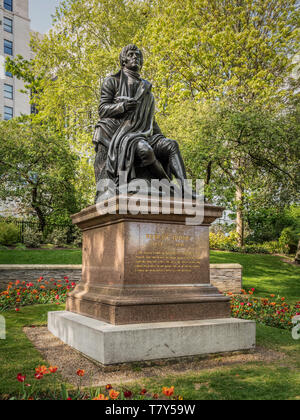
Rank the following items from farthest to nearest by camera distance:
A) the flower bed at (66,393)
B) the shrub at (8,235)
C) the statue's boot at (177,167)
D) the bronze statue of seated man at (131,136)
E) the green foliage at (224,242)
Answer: the green foliage at (224,242) → the shrub at (8,235) → the statue's boot at (177,167) → the bronze statue of seated man at (131,136) → the flower bed at (66,393)

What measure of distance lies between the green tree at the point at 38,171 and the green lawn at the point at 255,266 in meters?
6.27

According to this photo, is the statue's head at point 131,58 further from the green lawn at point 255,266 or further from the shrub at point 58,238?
the shrub at point 58,238

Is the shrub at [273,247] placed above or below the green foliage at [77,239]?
below

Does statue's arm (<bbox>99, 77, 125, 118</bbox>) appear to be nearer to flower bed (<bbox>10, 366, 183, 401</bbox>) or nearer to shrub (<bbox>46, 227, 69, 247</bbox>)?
flower bed (<bbox>10, 366, 183, 401</bbox>)

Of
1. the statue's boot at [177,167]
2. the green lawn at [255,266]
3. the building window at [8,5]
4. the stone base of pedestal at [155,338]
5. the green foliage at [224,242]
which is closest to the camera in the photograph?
the stone base of pedestal at [155,338]

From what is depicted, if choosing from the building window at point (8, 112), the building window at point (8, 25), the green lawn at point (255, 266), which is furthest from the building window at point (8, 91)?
the green lawn at point (255, 266)

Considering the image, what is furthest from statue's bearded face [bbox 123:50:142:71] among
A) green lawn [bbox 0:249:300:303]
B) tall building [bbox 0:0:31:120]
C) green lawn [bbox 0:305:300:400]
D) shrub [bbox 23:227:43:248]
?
tall building [bbox 0:0:31:120]

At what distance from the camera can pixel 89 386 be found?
13.1 ft

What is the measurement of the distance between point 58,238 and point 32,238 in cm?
143

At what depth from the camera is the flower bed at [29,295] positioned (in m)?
9.18

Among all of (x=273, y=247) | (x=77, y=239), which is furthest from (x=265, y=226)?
(x=77, y=239)

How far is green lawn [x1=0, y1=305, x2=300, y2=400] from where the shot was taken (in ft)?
12.7

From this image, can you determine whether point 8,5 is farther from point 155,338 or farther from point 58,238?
point 155,338

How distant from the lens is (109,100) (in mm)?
7195
